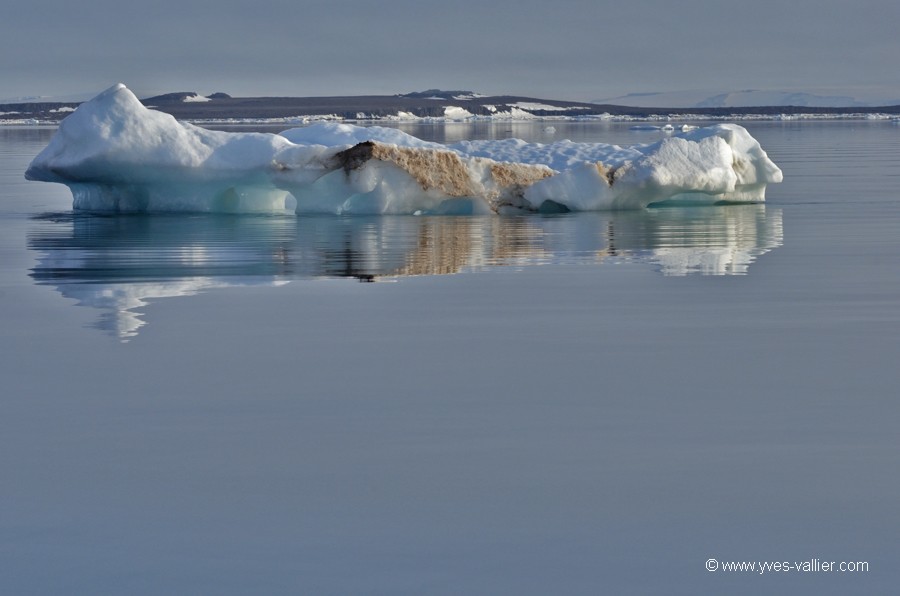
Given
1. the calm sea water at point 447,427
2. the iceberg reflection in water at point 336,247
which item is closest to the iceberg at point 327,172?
the iceberg reflection in water at point 336,247

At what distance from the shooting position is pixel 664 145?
15.2 m

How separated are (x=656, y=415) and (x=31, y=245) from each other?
7869mm

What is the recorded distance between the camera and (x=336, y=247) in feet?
36.1

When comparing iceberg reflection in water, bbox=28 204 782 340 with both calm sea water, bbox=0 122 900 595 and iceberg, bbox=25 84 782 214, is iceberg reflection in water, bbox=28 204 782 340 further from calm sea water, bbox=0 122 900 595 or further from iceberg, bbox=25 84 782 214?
iceberg, bbox=25 84 782 214

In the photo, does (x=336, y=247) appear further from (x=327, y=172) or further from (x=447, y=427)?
(x=447, y=427)

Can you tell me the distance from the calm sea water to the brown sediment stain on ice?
15.1 feet

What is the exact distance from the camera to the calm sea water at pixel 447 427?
353 cm

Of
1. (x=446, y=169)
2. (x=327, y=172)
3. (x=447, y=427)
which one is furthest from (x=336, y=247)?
(x=447, y=427)

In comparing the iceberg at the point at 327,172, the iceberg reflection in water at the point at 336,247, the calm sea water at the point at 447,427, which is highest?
the iceberg at the point at 327,172

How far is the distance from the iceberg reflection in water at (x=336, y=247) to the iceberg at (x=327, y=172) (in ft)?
1.41

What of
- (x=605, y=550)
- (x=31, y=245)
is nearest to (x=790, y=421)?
(x=605, y=550)

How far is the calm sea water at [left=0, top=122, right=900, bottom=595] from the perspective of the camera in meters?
3.53

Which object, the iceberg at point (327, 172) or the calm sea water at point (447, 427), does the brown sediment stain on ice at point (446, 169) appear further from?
the calm sea water at point (447, 427)

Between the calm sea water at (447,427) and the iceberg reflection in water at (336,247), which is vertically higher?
the iceberg reflection in water at (336,247)
